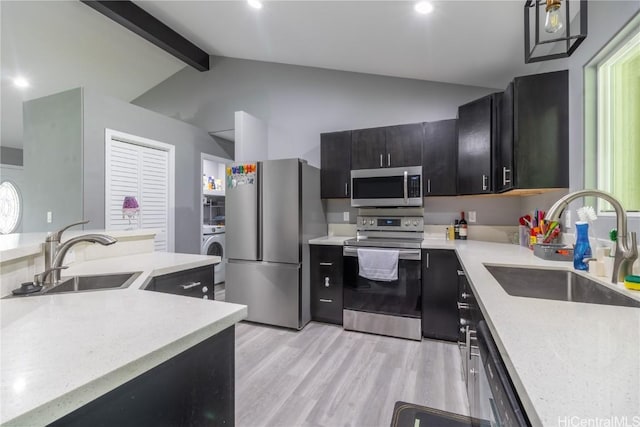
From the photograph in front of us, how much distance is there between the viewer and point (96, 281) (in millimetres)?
1416

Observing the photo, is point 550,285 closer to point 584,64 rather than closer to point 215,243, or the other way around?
point 584,64

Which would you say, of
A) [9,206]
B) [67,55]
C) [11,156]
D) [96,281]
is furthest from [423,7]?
[9,206]

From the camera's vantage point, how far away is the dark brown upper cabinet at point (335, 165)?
10.3 ft

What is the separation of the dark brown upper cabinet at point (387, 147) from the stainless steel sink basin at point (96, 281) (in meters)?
2.33

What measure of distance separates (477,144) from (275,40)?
7.86ft

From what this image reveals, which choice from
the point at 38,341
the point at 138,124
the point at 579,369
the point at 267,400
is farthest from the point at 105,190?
the point at 579,369

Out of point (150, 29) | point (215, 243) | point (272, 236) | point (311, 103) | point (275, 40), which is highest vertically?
point (150, 29)

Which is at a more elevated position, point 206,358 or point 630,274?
point 630,274

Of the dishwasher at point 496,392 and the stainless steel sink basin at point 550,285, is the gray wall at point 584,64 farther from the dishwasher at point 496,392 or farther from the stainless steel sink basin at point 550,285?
the dishwasher at point 496,392

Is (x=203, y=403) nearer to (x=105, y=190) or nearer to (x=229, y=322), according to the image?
(x=229, y=322)

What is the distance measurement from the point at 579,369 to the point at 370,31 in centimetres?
263

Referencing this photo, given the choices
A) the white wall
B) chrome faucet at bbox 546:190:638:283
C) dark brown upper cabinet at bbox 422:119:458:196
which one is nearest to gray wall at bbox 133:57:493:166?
the white wall

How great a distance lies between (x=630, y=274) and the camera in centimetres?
113

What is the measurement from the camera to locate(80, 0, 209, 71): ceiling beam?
9.46 ft
